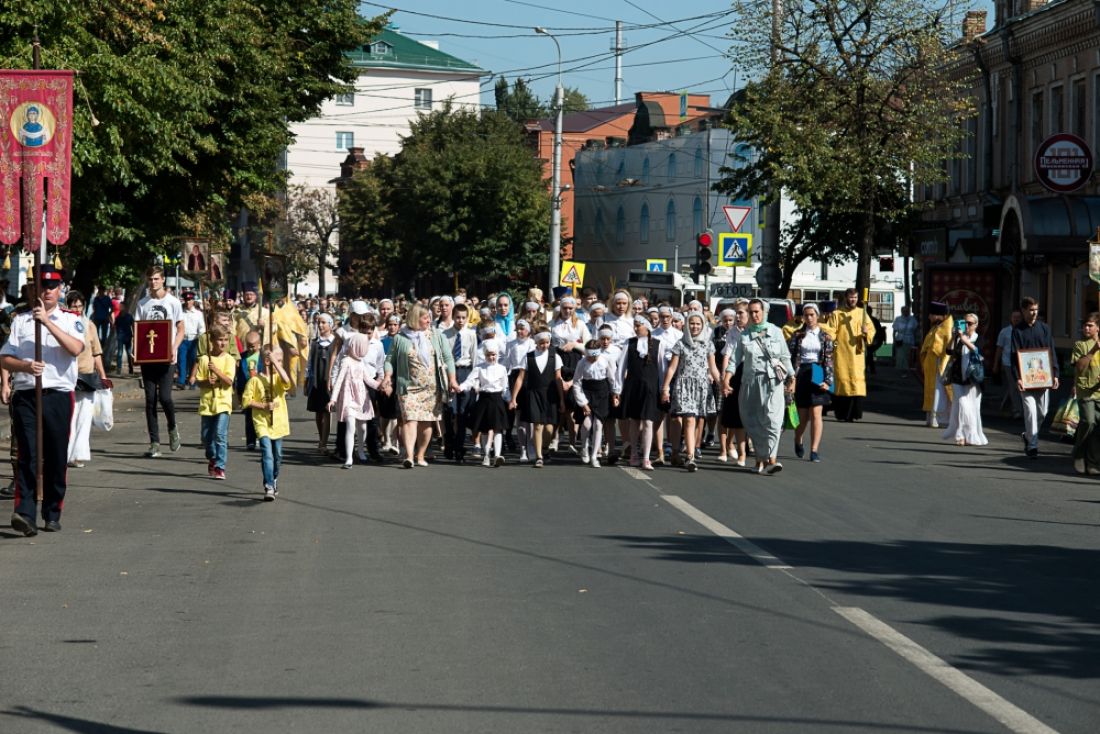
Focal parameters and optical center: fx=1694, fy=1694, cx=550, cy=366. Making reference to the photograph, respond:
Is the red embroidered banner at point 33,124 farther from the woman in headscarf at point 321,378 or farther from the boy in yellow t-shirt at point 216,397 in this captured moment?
the woman in headscarf at point 321,378

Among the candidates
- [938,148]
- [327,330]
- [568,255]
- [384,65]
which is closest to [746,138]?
[938,148]

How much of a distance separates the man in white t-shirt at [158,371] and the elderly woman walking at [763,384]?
6206 millimetres

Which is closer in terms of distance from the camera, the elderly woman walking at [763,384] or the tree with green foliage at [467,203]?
the elderly woman walking at [763,384]

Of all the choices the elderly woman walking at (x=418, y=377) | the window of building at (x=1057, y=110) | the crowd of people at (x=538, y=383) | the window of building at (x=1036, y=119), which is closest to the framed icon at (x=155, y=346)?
the crowd of people at (x=538, y=383)

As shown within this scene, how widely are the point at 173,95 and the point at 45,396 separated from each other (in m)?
12.2

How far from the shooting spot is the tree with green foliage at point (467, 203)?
7631cm

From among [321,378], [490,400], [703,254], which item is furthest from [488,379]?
[703,254]

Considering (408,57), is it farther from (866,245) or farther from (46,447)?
(46,447)

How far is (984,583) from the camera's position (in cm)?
979

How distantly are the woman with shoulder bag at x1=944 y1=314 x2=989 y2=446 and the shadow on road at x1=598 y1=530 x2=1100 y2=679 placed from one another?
1003cm

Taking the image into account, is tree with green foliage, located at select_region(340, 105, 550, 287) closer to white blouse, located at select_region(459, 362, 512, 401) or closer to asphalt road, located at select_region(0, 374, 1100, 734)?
white blouse, located at select_region(459, 362, 512, 401)

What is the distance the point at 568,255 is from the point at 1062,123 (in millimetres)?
52532

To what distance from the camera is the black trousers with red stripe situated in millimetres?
11672

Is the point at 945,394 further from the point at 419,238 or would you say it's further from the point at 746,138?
the point at 419,238
